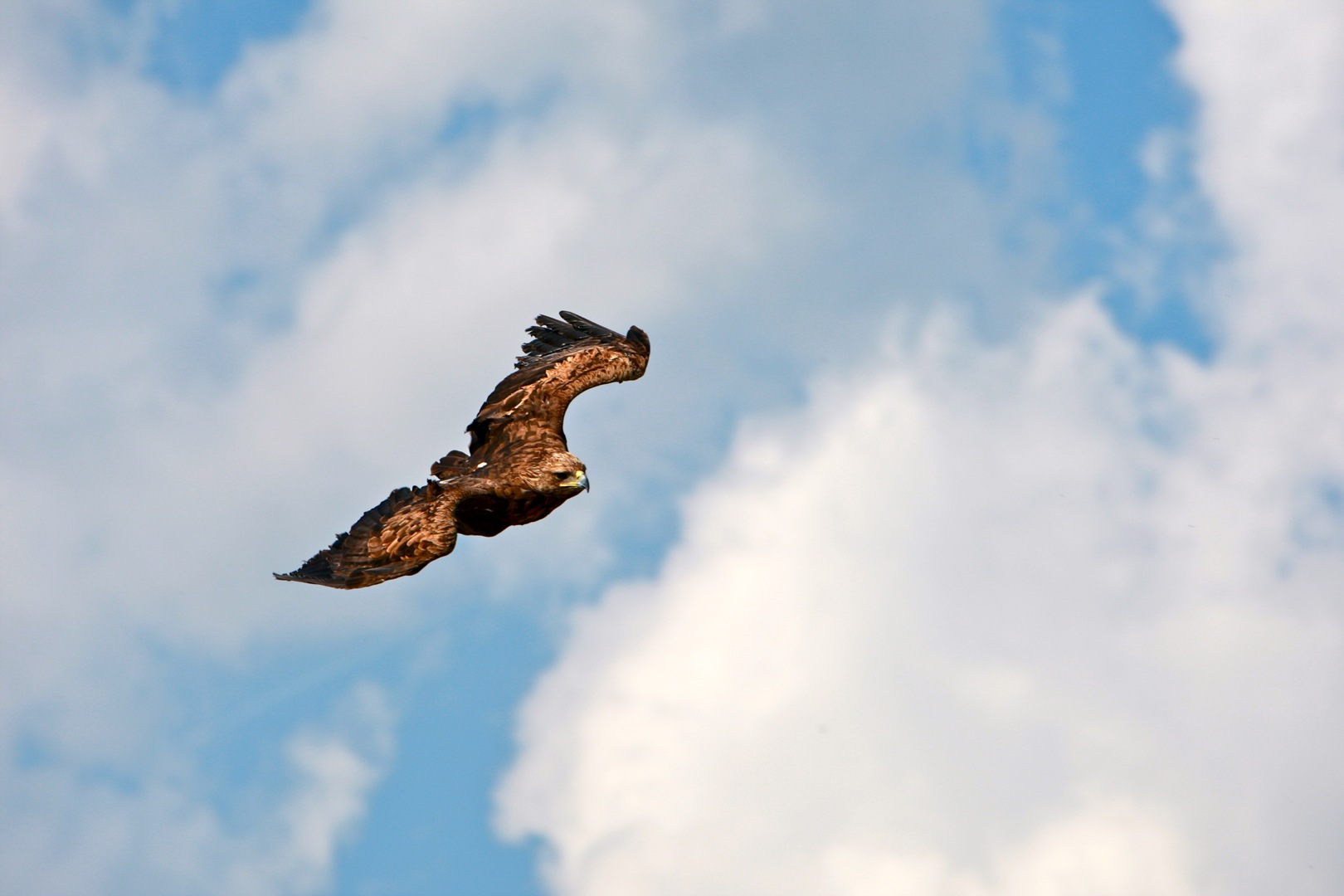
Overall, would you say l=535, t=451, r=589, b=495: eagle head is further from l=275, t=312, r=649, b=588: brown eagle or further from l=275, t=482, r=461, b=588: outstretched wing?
l=275, t=482, r=461, b=588: outstretched wing

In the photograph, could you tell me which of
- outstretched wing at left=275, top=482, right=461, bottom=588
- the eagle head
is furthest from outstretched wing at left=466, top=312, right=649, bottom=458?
outstretched wing at left=275, top=482, right=461, bottom=588

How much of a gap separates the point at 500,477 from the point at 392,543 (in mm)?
2276

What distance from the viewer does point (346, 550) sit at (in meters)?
27.4

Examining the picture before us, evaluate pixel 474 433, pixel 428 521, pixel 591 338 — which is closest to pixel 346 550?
pixel 428 521

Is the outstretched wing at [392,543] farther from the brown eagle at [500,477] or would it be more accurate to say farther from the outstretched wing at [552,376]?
the outstretched wing at [552,376]

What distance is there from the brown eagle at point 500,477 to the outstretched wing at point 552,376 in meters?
0.01

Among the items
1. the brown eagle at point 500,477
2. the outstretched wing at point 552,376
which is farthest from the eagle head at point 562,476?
the outstretched wing at point 552,376

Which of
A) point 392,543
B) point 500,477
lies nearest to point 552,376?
point 500,477

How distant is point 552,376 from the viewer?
30859 millimetres

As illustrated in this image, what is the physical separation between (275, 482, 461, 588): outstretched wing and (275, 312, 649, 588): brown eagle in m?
0.02

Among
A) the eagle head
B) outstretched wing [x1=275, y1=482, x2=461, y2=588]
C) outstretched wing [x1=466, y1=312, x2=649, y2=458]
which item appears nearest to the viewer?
outstretched wing [x1=275, y1=482, x2=461, y2=588]

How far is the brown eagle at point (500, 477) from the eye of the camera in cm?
2705

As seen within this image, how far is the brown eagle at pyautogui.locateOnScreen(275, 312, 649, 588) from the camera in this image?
88.7 ft

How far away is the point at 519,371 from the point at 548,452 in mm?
2686
